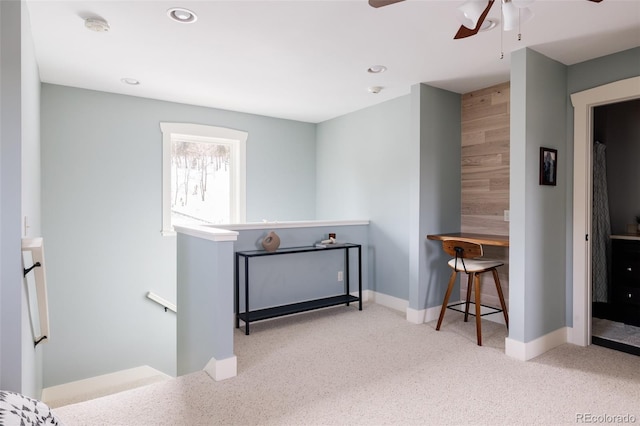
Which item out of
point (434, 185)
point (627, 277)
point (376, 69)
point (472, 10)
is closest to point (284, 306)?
point (434, 185)

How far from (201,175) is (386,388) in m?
3.44

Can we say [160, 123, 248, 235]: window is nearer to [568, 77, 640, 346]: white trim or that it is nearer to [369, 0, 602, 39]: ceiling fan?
[369, 0, 602, 39]: ceiling fan

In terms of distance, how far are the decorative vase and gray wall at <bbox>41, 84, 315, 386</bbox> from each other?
140 centimetres

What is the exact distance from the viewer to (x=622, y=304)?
3.85 m

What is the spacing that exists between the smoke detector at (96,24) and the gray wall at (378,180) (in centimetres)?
280

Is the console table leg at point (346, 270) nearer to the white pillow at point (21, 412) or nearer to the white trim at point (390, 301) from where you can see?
the white trim at point (390, 301)

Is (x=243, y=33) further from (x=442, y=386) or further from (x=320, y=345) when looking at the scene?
(x=442, y=386)

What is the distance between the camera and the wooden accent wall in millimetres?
3768

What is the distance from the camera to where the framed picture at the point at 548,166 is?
9.85ft

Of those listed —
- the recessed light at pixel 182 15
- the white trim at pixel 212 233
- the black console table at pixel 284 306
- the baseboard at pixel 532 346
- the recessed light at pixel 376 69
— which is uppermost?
the recessed light at pixel 376 69

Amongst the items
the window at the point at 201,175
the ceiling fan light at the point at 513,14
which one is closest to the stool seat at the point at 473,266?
the ceiling fan light at the point at 513,14

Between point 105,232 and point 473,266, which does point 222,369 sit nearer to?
point 473,266
